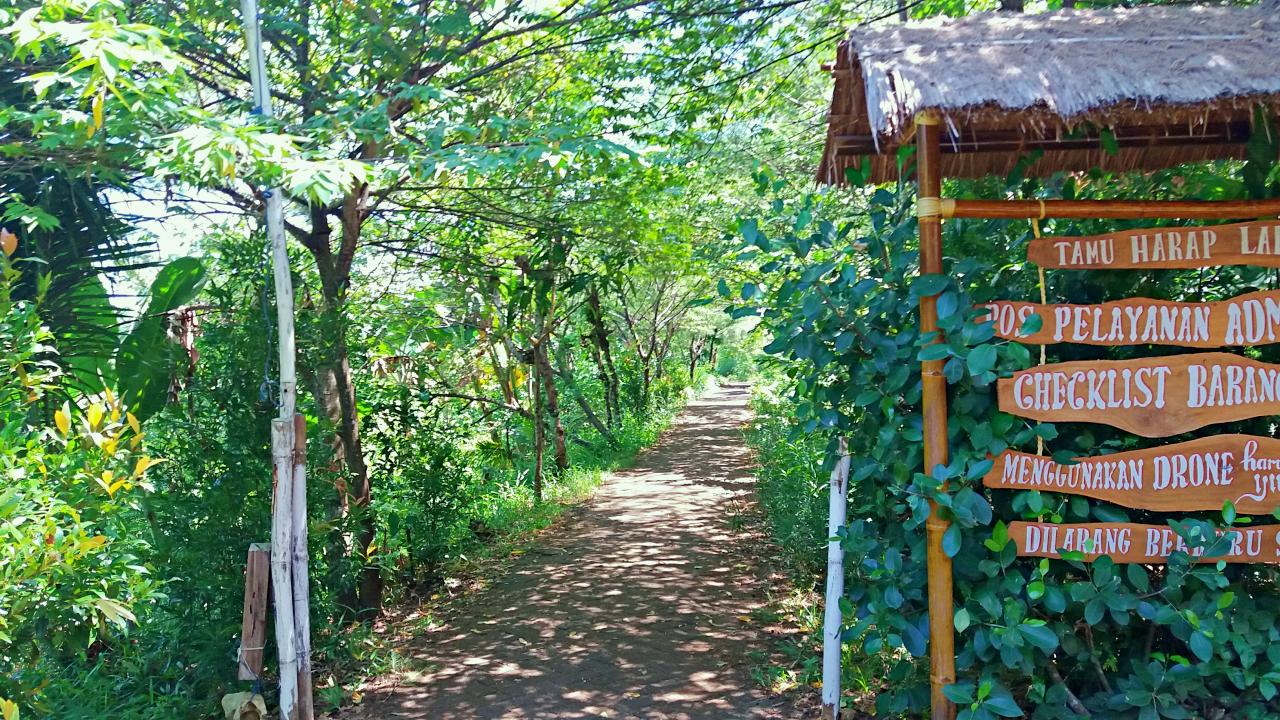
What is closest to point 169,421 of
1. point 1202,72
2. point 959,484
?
point 959,484

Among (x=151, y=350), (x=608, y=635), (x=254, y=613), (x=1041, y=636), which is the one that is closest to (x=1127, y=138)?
(x=1041, y=636)

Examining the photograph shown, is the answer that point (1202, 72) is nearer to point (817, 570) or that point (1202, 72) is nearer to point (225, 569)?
point (817, 570)

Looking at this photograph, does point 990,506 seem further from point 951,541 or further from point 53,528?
point 53,528

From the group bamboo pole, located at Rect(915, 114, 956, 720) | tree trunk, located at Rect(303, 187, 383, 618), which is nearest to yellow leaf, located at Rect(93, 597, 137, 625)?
tree trunk, located at Rect(303, 187, 383, 618)

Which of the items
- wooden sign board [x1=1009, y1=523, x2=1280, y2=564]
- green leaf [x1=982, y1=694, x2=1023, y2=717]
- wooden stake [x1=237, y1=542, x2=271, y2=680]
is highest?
wooden sign board [x1=1009, y1=523, x2=1280, y2=564]

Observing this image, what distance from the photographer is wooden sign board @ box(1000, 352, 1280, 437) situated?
3.25 meters

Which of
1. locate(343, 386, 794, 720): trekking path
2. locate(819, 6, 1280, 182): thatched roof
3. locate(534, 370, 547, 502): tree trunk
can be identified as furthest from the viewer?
locate(534, 370, 547, 502): tree trunk

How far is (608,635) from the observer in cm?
584

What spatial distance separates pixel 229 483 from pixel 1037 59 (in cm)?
447

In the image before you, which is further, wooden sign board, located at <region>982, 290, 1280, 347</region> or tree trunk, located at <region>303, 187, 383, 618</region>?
tree trunk, located at <region>303, 187, 383, 618</region>

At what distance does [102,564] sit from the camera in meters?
4.17

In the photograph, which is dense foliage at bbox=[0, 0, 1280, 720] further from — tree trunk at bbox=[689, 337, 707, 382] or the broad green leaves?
tree trunk at bbox=[689, 337, 707, 382]

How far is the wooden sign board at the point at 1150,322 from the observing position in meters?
3.27

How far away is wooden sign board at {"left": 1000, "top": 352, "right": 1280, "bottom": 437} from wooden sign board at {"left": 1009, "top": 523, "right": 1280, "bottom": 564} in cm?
41
